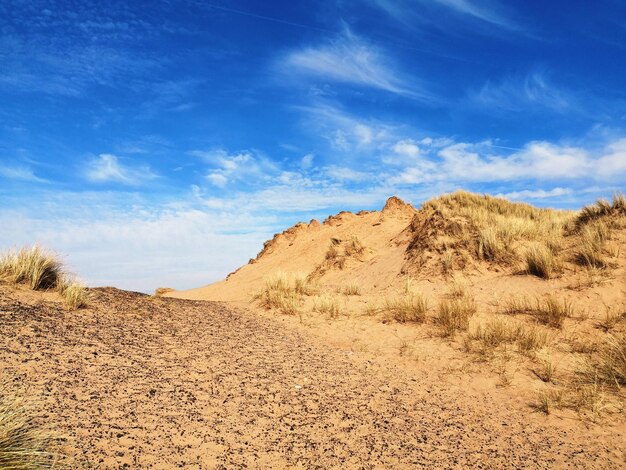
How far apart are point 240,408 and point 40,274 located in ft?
16.8

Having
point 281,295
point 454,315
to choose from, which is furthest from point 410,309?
point 281,295

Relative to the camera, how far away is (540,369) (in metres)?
5.96

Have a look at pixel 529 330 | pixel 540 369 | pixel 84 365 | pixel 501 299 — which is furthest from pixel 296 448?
pixel 501 299

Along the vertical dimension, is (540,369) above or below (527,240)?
below

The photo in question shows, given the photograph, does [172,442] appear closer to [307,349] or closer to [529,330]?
[307,349]

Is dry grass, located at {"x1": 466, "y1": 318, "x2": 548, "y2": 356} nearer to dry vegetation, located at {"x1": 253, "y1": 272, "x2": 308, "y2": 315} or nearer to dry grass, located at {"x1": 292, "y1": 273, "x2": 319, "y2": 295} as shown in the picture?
dry vegetation, located at {"x1": 253, "y1": 272, "x2": 308, "y2": 315}

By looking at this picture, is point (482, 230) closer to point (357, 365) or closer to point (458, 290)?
point (458, 290)

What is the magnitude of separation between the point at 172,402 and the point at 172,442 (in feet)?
2.40

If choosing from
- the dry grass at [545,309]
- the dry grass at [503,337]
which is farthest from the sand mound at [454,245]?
the dry grass at [503,337]

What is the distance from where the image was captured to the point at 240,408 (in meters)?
4.42

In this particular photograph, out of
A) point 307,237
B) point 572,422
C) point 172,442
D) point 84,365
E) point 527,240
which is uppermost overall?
point 307,237

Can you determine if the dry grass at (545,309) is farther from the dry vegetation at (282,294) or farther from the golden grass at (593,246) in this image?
the dry vegetation at (282,294)

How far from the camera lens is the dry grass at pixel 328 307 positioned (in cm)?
951

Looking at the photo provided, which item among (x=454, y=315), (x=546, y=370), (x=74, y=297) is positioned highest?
(x=74, y=297)
